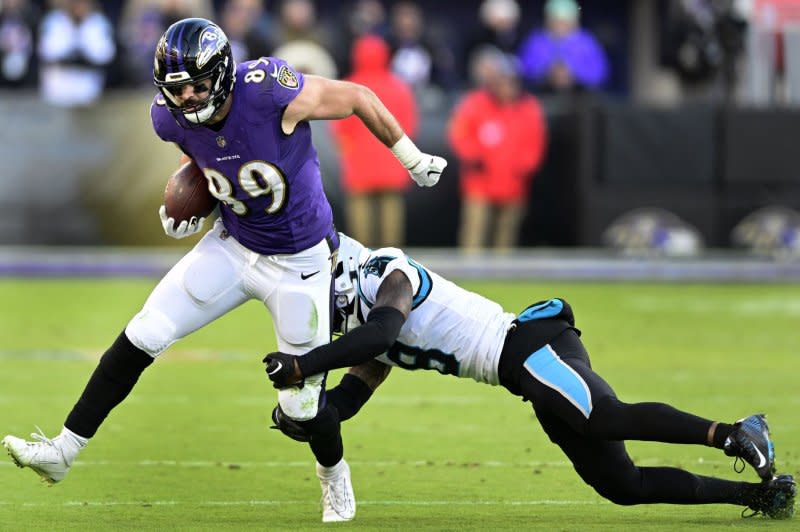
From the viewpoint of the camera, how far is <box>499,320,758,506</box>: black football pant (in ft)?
17.0

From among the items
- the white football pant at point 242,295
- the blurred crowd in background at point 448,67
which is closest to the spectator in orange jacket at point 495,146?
the blurred crowd in background at point 448,67

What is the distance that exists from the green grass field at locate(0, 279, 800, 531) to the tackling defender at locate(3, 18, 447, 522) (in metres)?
0.32

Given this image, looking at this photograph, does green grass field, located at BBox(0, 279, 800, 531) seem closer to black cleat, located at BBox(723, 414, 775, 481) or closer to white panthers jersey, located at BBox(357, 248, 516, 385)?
black cleat, located at BBox(723, 414, 775, 481)

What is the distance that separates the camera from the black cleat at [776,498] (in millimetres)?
5340

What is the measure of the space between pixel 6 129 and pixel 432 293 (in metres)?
10.3

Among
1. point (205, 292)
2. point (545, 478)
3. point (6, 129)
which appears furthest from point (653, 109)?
point (205, 292)

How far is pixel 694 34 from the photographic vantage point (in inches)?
623

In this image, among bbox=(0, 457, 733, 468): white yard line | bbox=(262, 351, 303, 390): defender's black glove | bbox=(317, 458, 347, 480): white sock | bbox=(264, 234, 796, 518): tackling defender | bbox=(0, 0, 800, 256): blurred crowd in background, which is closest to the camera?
bbox=(262, 351, 303, 390): defender's black glove

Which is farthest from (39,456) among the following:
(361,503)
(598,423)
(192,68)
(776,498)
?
(776,498)

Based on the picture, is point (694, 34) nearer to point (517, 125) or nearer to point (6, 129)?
point (517, 125)

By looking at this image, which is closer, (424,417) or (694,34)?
(424,417)

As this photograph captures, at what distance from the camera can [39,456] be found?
215 inches

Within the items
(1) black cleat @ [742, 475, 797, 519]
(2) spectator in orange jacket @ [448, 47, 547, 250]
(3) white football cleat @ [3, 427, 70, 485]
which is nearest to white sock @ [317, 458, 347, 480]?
(3) white football cleat @ [3, 427, 70, 485]

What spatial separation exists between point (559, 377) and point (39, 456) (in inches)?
68.6
